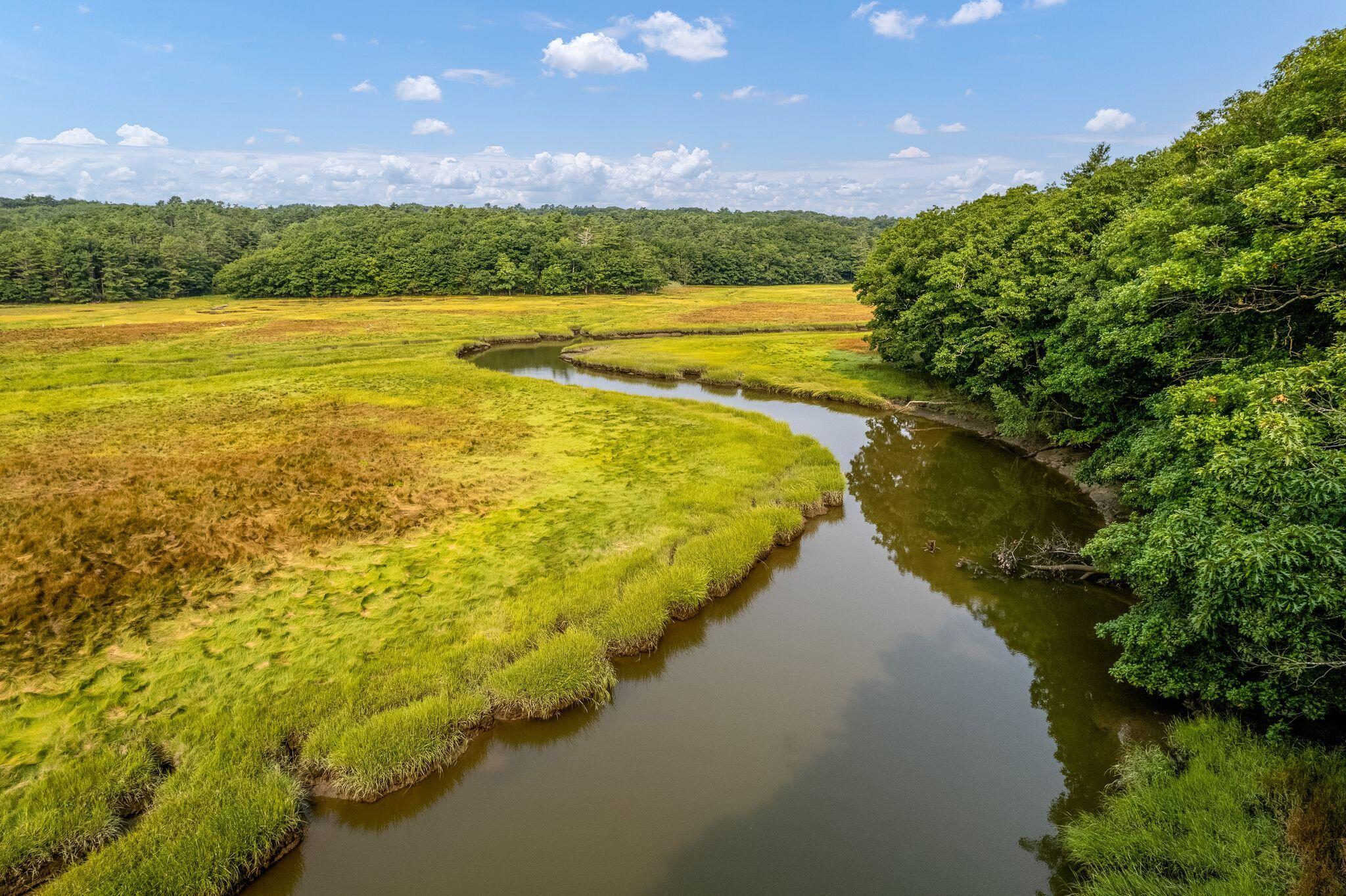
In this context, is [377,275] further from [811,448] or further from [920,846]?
[920,846]

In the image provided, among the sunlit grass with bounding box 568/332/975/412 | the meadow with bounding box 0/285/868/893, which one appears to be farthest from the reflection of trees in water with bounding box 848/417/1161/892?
the sunlit grass with bounding box 568/332/975/412

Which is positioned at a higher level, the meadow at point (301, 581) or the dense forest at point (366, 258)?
the dense forest at point (366, 258)

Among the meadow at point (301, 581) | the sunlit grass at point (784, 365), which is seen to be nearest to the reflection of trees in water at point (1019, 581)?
the meadow at point (301, 581)

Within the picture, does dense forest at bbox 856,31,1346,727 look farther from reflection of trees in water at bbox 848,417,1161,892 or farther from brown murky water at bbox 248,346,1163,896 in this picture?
brown murky water at bbox 248,346,1163,896

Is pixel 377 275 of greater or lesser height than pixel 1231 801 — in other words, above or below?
above

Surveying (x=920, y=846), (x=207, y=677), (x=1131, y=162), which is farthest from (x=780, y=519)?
(x=1131, y=162)

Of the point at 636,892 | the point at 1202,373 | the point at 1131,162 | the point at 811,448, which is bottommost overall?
the point at 636,892

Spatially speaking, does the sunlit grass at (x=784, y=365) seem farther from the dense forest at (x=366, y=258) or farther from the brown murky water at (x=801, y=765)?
the dense forest at (x=366, y=258)
